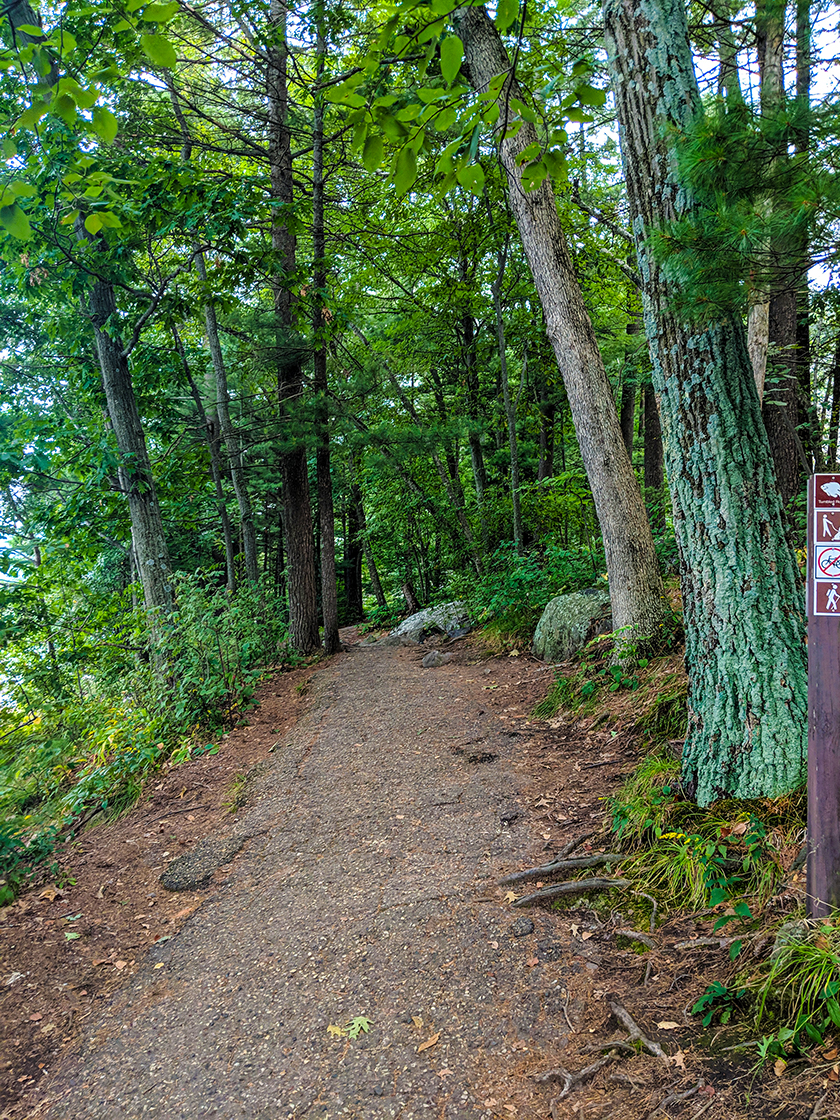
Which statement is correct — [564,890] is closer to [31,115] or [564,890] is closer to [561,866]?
[561,866]

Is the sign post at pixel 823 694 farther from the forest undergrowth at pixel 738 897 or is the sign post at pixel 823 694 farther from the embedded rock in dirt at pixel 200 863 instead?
the embedded rock in dirt at pixel 200 863

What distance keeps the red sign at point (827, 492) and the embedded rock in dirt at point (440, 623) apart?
28.0 feet

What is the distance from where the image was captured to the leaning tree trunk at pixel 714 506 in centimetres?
297

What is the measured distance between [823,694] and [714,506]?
1.21m

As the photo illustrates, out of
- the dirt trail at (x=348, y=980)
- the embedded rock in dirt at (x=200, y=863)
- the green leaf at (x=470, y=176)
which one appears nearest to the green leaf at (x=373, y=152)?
the green leaf at (x=470, y=176)

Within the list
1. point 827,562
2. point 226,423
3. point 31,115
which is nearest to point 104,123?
point 31,115

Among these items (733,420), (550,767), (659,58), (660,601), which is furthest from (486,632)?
(659,58)

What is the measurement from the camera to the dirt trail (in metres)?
2.34

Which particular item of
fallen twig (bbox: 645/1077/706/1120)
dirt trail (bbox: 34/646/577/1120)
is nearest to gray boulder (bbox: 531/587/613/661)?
dirt trail (bbox: 34/646/577/1120)

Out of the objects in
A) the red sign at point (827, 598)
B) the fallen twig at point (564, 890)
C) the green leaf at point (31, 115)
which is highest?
the green leaf at point (31, 115)

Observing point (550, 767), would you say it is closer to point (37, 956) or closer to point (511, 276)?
point (37, 956)

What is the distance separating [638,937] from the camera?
106 inches

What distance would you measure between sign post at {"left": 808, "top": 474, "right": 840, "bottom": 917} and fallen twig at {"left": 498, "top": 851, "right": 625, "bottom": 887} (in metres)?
1.16

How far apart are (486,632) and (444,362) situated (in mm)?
6958
